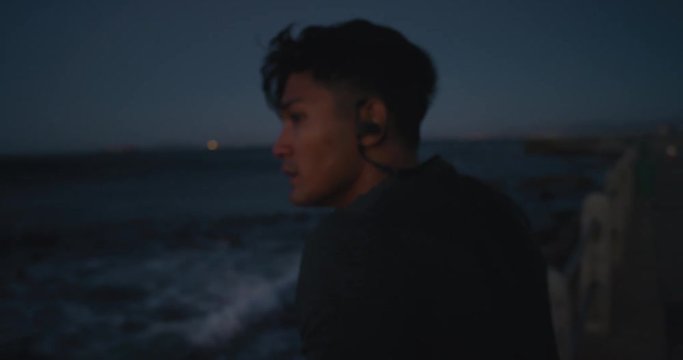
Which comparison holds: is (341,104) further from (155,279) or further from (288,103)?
(155,279)

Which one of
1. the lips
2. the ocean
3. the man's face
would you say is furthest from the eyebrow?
the ocean

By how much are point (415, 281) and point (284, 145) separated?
0.69 metres

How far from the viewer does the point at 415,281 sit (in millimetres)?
862

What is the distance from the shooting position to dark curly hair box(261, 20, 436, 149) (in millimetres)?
1318

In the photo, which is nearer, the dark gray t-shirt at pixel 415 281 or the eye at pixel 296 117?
the dark gray t-shirt at pixel 415 281

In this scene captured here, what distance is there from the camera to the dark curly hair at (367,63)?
132 cm

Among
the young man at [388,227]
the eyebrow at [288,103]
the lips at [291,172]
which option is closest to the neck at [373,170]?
the young man at [388,227]

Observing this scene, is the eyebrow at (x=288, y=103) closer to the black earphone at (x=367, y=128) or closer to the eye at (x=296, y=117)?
the eye at (x=296, y=117)

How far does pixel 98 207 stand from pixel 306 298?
30.6m

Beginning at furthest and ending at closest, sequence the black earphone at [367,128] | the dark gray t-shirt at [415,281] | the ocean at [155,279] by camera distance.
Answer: the ocean at [155,279] < the black earphone at [367,128] < the dark gray t-shirt at [415,281]

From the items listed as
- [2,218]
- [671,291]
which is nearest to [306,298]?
[671,291]

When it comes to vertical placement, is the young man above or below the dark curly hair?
below

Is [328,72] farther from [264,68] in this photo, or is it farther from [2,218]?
[2,218]

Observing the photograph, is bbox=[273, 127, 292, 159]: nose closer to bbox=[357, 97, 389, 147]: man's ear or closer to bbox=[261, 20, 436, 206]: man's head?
bbox=[261, 20, 436, 206]: man's head
